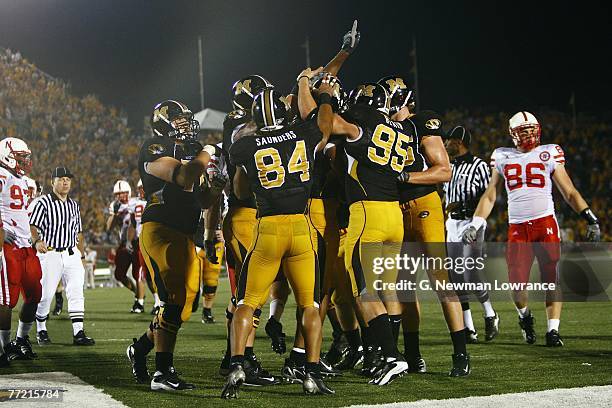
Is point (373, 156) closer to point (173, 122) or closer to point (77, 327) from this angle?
point (173, 122)

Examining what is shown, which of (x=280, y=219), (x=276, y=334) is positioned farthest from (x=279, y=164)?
(x=276, y=334)

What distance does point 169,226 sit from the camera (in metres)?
5.78

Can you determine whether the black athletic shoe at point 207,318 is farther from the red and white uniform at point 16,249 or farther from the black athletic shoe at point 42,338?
the red and white uniform at point 16,249

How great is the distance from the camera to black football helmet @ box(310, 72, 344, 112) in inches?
235

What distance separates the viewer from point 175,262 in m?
5.68

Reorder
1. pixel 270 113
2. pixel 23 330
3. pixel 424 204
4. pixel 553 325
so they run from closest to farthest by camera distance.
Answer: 1. pixel 270 113
2. pixel 424 204
3. pixel 553 325
4. pixel 23 330

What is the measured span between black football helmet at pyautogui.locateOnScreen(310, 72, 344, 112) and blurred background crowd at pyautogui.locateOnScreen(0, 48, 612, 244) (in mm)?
18826

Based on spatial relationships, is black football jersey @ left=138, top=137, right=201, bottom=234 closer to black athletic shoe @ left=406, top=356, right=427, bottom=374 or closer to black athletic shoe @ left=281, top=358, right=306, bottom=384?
black athletic shoe @ left=281, top=358, right=306, bottom=384

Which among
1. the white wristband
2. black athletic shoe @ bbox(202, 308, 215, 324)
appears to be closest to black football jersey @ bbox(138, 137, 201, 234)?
the white wristband

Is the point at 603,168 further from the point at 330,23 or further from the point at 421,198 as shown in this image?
the point at 421,198

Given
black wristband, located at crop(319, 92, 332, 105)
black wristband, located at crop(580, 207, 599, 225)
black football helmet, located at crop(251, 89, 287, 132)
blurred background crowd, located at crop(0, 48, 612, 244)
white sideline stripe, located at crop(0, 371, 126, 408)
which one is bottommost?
white sideline stripe, located at crop(0, 371, 126, 408)

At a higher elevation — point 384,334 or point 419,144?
point 419,144

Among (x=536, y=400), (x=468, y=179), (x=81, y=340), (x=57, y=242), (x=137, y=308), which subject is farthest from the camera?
(x=137, y=308)

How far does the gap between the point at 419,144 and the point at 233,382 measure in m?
2.24
